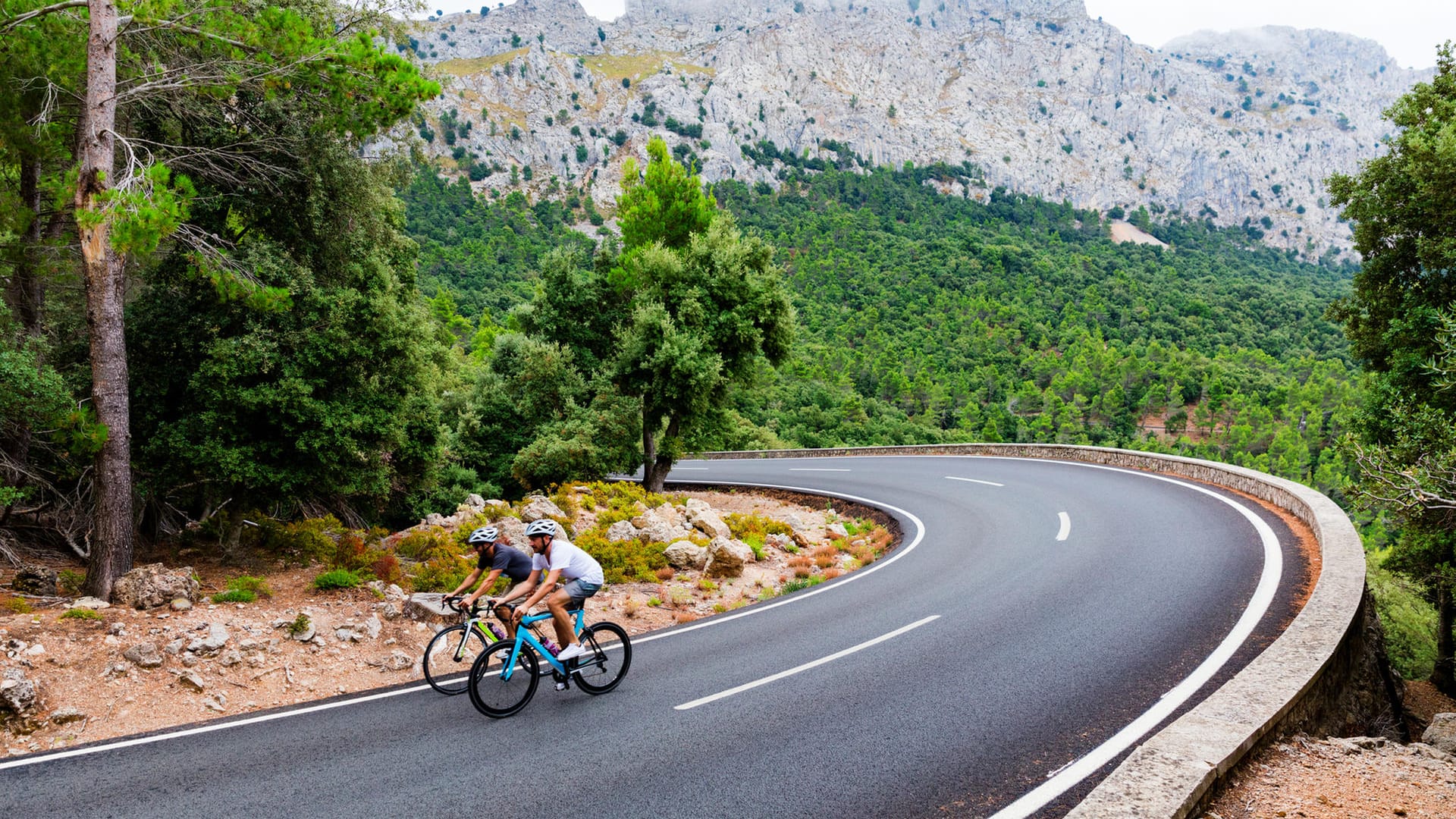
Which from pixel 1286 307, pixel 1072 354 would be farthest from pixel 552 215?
pixel 1286 307

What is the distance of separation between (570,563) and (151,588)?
18.9 feet

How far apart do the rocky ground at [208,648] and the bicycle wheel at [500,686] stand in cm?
212

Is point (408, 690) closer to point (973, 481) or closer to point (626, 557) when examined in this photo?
point (626, 557)

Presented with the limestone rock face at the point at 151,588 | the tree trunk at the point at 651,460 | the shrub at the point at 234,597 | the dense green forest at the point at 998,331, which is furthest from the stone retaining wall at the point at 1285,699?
the dense green forest at the point at 998,331

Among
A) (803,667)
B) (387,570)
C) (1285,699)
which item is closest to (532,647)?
(803,667)

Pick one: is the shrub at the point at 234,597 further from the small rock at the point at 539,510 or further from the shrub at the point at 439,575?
the small rock at the point at 539,510

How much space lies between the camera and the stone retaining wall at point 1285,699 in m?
3.69

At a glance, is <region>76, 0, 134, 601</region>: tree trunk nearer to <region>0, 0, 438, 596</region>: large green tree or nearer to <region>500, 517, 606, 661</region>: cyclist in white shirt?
<region>0, 0, 438, 596</region>: large green tree

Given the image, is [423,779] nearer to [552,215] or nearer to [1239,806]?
[1239,806]

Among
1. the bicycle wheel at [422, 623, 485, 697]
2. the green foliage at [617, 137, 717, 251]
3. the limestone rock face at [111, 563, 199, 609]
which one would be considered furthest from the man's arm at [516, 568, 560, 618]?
the green foliage at [617, 137, 717, 251]

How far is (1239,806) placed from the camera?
3959 millimetres

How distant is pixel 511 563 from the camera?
23.6 ft

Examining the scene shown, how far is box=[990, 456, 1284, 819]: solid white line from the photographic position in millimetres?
4363

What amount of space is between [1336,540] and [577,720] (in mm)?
10286
